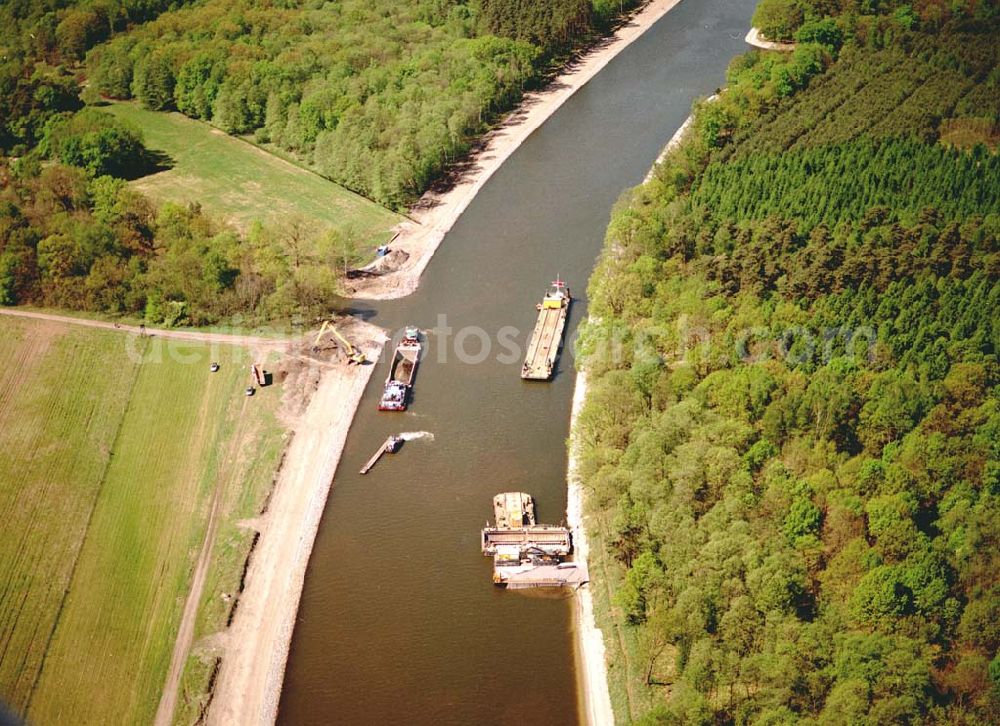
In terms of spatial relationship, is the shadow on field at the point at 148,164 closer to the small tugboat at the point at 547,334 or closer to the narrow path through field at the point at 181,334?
the narrow path through field at the point at 181,334

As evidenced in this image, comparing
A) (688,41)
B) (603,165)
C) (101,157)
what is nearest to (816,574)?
(603,165)

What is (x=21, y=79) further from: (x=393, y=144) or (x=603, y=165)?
(x=603, y=165)

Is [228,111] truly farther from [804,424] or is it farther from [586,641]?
[586,641]

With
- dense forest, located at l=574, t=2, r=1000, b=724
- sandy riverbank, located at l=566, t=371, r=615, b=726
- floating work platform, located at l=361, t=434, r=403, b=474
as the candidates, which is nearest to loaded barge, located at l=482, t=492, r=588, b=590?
sandy riverbank, located at l=566, t=371, r=615, b=726

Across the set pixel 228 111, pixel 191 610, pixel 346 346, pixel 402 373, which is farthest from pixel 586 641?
pixel 228 111

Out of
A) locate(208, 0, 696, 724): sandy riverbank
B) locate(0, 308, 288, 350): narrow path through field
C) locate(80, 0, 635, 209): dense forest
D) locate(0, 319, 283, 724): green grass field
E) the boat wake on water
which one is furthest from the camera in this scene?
locate(80, 0, 635, 209): dense forest

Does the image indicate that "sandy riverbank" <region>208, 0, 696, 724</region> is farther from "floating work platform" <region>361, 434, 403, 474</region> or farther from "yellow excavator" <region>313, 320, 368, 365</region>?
"floating work platform" <region>361, 434, 403, 474</region>

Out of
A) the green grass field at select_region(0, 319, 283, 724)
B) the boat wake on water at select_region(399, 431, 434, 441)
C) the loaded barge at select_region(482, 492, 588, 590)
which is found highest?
the loaded barge at select_region(482, 492, 588, 590)
